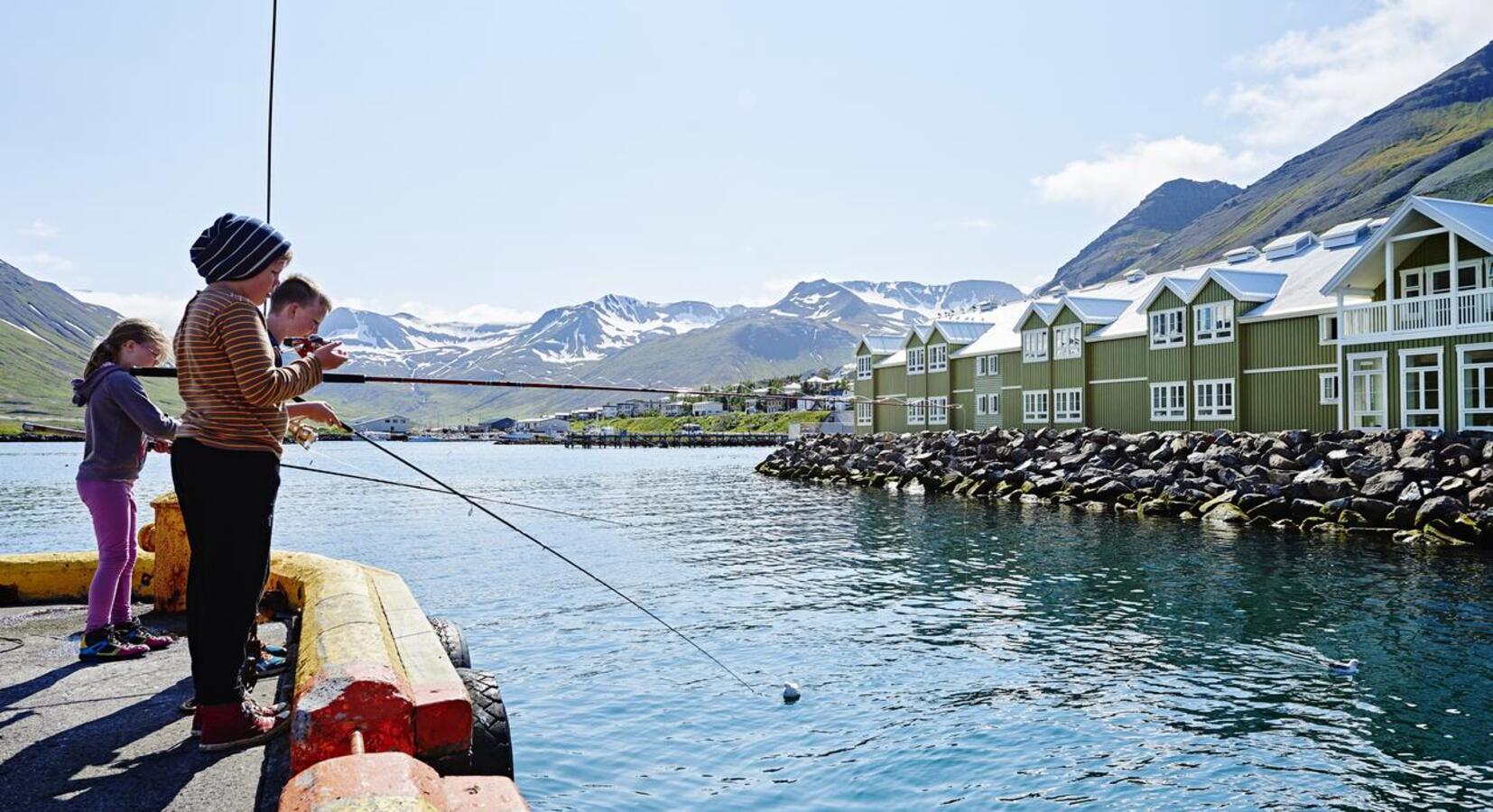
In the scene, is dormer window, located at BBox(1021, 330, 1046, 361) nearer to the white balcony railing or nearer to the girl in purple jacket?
the white balcony railing

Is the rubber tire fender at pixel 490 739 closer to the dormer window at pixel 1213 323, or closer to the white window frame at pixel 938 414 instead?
the dormer window at pixel 1213 323

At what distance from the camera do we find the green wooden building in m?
31.8

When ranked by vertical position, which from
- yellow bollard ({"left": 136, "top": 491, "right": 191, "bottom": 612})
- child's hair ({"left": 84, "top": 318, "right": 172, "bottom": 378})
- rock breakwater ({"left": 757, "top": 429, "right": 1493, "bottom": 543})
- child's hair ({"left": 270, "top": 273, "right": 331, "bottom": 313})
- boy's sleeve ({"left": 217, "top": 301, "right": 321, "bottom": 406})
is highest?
child's hair ({"left": 270, "top": 273, "right": 331, "bottom": 313})

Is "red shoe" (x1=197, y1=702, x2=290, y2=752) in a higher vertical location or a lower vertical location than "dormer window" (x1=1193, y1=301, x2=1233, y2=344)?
lower

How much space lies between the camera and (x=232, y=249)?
4852 millimetres

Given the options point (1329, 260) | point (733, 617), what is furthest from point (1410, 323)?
point (733, 617)

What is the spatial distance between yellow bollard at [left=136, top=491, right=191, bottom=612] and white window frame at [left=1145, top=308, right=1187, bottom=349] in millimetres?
41627

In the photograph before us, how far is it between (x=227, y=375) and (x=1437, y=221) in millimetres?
37603

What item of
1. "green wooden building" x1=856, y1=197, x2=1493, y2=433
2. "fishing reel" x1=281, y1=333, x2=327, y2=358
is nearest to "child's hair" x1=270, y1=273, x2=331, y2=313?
"fishing reel" x1=281, y1=333, x2=327, y2=358

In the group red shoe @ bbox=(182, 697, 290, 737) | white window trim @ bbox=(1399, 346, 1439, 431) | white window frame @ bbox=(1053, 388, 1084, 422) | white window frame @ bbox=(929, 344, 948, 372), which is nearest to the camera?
red shoe @ bbox=(182, 697, 290, 737)

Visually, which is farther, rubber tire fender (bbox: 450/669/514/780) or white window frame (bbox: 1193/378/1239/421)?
white window frame (bbox: 1193/378/1239/421)

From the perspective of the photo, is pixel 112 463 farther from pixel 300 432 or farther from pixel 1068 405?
pixel 1068 405

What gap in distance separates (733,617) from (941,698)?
5.08 metres

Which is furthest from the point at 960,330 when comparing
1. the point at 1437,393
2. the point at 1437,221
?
the point at 1437,393
